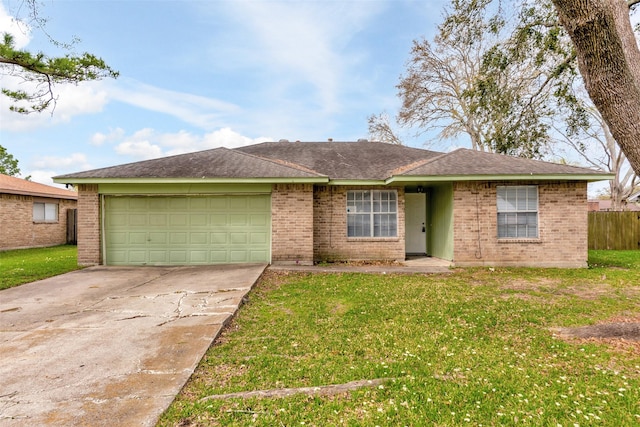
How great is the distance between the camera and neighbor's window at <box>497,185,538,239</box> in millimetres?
10039

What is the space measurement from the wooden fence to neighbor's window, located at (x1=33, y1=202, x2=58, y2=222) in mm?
26706

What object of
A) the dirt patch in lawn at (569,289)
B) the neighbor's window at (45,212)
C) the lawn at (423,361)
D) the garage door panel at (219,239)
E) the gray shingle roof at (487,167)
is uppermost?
the gray shingle roof at (487,167)

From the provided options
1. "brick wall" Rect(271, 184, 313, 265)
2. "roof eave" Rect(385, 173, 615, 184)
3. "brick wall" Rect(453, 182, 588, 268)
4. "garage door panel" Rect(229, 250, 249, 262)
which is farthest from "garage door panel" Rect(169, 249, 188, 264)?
"brick wall" Rect(453, 182, 588, 268)

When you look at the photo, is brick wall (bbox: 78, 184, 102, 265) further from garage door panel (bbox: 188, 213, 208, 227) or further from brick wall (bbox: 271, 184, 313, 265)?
brick wall (bbox: 271, 184, 313, 265)

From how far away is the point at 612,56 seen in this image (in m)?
3.33

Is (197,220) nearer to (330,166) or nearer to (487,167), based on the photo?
(330,166)

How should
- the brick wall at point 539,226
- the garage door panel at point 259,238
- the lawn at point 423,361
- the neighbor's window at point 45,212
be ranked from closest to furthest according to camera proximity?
the lawn at point 423,361
the brick wall at point 539,226
the garage door panel at point 259,238
the neighbor's window at point 45,212

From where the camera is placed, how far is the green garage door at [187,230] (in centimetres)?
1009

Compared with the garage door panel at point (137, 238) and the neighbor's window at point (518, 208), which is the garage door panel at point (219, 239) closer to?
the garage door panel at point (137, 238)

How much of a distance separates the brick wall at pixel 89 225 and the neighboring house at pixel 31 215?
315 inches

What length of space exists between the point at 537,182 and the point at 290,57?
9.40 metres

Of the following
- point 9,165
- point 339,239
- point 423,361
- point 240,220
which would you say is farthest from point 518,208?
point 9,165

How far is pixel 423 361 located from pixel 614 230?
1750cm

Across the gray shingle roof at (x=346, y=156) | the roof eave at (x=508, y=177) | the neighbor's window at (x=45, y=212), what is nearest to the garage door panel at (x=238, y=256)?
the gray shingle roof at (x=346, y=156)
